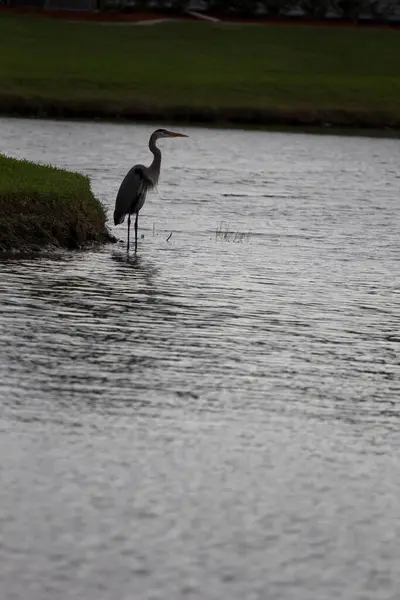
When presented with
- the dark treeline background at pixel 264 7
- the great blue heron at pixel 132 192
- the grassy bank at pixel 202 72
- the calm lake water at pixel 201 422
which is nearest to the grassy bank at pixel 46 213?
the great blue heron at pixel 132 192

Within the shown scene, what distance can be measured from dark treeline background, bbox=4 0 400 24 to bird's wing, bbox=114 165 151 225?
55515 mm

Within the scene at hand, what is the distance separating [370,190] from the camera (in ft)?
103

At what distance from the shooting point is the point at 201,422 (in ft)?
33.3

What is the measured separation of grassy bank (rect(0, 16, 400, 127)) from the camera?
165 feet

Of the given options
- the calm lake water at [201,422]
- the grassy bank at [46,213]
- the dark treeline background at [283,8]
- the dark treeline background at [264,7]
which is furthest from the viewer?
the dark treeline background at [264,7]

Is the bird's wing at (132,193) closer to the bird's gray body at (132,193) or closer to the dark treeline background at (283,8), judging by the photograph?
the bird's gray body at (132,193)

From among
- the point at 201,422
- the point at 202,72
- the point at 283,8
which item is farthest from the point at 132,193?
the point at 283,8

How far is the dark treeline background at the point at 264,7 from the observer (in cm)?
7488

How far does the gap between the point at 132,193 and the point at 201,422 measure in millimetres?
9725

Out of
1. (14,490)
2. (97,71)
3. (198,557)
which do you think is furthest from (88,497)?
(97,71)

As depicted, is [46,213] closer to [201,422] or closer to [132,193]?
[132,193]

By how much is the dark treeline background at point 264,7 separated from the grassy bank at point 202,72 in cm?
127

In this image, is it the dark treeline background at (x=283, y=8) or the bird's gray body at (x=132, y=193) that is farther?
the dark treeline background at (x=283, y=8)

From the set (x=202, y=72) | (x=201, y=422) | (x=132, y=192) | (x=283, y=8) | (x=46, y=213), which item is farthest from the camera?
(x=283, y=8)
